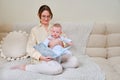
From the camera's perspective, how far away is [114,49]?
249 cm

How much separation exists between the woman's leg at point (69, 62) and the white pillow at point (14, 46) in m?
0.51

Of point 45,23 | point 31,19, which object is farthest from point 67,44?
point 31,19

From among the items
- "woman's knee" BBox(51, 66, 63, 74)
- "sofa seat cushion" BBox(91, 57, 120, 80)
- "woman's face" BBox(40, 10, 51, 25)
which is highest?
"woman's face" BBox(40, 10, 51, 25)

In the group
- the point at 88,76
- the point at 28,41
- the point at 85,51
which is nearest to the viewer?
the point at 88,76

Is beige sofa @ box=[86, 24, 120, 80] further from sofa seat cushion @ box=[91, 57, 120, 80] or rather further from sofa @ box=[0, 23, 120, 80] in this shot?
sofa seat cushion @ box=[91, 57, 120, 80]

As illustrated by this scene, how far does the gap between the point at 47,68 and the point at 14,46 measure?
0.61 m

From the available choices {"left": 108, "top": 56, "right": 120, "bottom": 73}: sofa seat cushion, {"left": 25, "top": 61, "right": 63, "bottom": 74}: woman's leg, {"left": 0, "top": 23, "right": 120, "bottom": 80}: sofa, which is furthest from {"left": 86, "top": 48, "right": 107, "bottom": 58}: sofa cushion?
{"left": 25, "top": 61, "right": 63, "bottom": 74}: woman's leg

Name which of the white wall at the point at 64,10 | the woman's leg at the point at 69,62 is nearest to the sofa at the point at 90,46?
the woman's leg at the point at 69,62

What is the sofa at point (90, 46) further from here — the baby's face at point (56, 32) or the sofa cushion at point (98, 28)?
the baby's face at point (56, 32)

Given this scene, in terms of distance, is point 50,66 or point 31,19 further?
point 31,19

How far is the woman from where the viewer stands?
1.81 m

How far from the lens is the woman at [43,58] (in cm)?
181

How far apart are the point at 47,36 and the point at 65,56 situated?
0.31 meters

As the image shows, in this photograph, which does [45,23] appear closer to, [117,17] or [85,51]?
[85,51]
